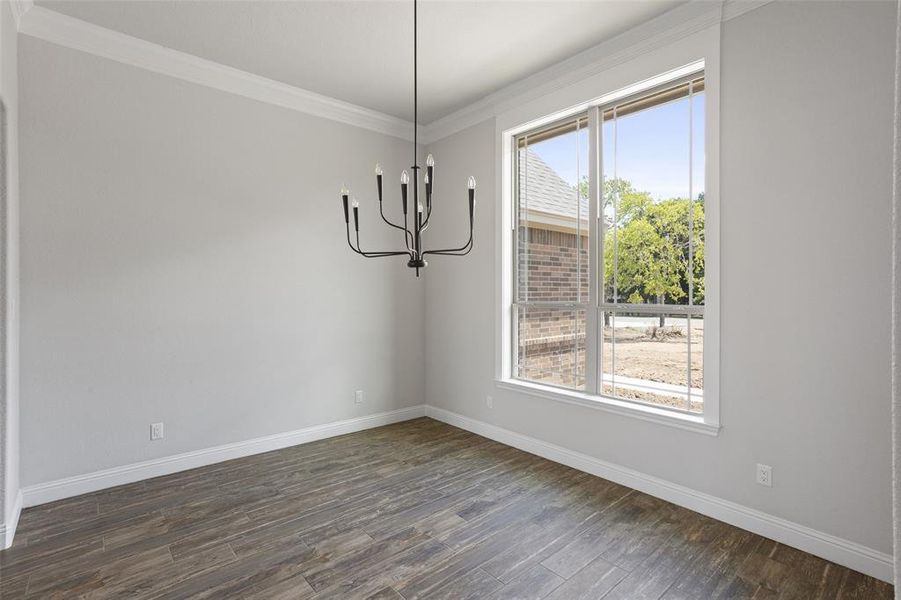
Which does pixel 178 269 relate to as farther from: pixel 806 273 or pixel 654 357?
pixel 806 273

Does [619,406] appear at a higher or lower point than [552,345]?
lower

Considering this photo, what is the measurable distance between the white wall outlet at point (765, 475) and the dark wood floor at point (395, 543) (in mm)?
301

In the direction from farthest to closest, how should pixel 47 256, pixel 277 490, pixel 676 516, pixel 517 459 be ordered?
pixel 517 459
pixel 277 490
pixel 47 256
pixel 676 516

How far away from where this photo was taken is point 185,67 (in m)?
3.42

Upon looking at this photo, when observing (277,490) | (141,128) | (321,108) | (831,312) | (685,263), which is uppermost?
(321,108)

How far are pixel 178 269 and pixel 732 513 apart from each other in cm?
408

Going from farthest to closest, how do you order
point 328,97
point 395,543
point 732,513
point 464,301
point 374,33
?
1. point 464,301
2. point 328,97
3. point 374,33
4. point 732,513
5. point 395,543

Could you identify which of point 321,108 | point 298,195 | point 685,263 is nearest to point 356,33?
point 321,108

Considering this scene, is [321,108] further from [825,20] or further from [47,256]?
[825,20]

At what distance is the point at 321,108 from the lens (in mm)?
4164

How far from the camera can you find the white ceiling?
9.21 feet

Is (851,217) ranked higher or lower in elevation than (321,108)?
lower

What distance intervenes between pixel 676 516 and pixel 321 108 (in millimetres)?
4241

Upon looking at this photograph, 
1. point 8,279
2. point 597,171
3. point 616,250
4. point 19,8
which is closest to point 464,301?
point 616,250
